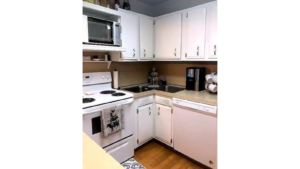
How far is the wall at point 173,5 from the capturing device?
2.53 meters

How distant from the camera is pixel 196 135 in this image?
77.6 inches

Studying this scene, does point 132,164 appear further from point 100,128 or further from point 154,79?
point 154,79

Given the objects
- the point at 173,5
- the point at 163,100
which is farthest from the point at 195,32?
the point at 163,100

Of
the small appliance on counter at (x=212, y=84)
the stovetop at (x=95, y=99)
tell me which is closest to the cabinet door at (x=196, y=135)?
the small appliance on counter at (x=212, y=84)

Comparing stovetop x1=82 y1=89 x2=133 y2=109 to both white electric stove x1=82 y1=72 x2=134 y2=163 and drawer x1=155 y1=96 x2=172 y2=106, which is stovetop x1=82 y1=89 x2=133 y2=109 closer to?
white electric stove x1=82 y1=72 x2=134 y2=163

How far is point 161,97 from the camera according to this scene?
238cm

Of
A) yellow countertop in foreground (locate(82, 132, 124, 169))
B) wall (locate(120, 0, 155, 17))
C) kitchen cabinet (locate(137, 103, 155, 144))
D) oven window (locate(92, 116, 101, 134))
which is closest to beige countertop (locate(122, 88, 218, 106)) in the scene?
kitchen cabinet (locate(137, 103, 155, 144))

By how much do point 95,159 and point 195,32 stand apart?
2.07 m

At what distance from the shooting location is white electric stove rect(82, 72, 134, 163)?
1.69 metres
